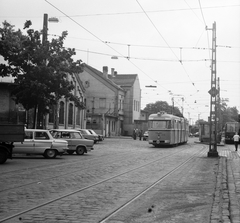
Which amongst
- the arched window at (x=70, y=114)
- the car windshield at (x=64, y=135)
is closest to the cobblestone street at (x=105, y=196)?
the car windshield at (x=64, y=135)

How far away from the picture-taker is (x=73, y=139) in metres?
25.1

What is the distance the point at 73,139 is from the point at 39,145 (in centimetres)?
367

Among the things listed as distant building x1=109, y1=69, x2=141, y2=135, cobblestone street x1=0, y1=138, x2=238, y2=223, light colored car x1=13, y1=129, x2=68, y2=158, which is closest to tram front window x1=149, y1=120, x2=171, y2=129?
light colored car x1=13, y1=129, x2=68, y2=158

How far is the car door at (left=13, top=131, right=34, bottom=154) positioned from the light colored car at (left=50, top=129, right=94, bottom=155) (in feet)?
11.4

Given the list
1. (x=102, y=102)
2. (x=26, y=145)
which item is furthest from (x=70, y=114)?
(x=26, y=145)

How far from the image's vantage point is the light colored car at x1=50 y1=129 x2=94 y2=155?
24.9 metres

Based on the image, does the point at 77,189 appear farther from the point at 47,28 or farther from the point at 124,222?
the point at 47,28

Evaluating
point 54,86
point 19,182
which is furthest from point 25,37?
point 19,182

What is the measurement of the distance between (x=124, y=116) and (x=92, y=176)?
6744 centimetres

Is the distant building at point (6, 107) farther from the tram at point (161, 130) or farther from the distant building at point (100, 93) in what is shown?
the distant building at point (100, 93)

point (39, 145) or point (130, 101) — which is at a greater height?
point (130, 101)

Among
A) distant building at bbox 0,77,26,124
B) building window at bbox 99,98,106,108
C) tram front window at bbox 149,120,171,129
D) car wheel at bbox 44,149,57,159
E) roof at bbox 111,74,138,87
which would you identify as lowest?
car wheel at bbox 44,149,57,159

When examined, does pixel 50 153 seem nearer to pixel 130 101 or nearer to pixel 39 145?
pixel 39 145

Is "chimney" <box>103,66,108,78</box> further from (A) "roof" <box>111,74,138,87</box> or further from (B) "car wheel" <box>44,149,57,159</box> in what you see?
(B) "car wheel" <box>44,149,57,159</box>
